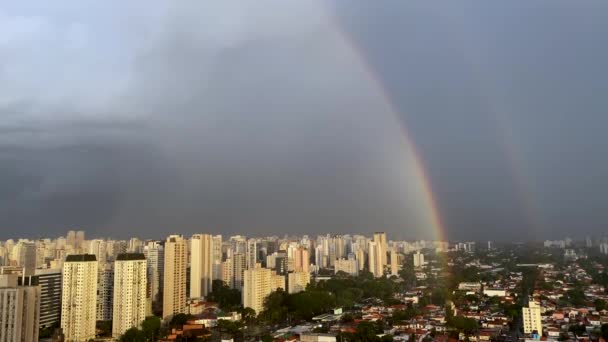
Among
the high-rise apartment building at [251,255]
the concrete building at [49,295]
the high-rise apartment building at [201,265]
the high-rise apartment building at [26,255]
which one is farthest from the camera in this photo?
the high-rise apartment building at [251,255]

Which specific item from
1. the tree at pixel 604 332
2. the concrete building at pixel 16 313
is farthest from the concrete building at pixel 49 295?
the tree at pixel 604 332

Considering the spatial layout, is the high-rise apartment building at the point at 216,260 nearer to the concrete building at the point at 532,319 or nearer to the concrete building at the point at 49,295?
the concrete building at the point at 49,295

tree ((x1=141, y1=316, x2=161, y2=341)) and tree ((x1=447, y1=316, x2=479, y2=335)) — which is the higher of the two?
tree ((x1=141, y1=316, x2=161, y2=341))

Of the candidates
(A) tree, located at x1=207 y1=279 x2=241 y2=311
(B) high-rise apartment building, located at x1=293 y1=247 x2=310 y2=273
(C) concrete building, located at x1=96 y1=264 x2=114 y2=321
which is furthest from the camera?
(B) high-rise apartment building, located at x1=293 y1=247 x2=310 y2=273

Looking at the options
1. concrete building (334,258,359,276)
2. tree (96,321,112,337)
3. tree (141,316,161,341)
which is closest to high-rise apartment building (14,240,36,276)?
tree (96,321,112,337)

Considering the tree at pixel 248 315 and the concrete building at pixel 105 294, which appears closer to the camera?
the concrete building at pixel 105 294

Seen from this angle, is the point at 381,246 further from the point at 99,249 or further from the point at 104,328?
the point at 104,328

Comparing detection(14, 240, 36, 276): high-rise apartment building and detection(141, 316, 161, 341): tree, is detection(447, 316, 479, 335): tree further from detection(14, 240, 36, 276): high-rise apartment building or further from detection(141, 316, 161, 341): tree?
detection(14, 240, 36, 276): high-rise apartment building

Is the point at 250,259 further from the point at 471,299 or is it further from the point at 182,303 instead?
the point at 471,299
